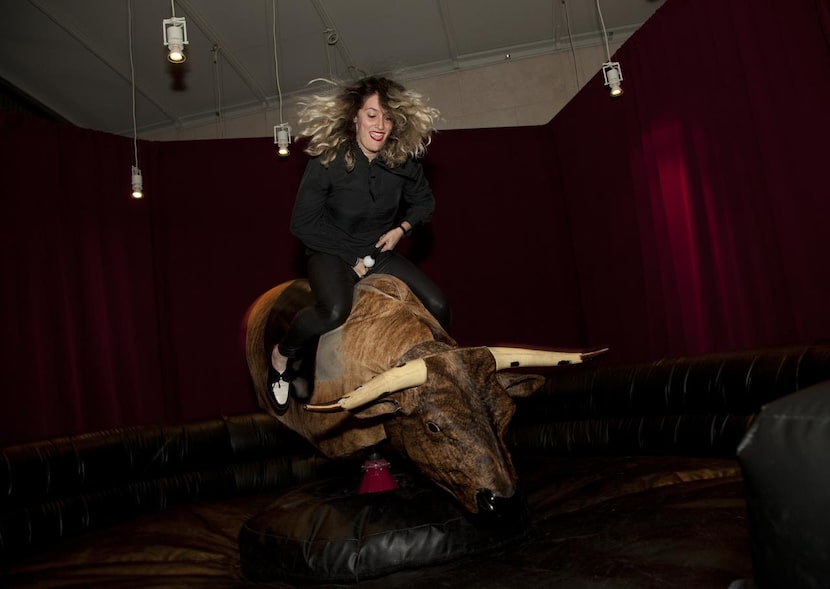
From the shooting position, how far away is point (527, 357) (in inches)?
98.0

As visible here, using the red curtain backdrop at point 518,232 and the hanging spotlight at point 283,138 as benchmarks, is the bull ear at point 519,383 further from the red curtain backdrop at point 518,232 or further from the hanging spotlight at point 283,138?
the hanging spotlight at point 283,138

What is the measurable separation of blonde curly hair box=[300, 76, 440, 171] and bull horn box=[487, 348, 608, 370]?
3.83ft

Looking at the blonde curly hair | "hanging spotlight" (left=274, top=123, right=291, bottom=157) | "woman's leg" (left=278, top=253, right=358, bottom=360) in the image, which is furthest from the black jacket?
"hanging spotlight" (left=274, top=123, right=291, bottom=157)

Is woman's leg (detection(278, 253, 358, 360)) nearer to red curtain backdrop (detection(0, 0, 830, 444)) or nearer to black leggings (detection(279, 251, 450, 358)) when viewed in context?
black leggings (detection(279, 251, 450, 358))

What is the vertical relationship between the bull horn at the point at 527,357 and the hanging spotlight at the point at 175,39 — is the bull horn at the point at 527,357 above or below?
below

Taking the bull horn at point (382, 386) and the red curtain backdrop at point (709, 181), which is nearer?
the bull horn at point (382, 386)

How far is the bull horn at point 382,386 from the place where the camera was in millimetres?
2205

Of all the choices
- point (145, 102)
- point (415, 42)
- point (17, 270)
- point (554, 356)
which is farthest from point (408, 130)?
point (145, 102)

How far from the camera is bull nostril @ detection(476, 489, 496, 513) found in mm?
2006

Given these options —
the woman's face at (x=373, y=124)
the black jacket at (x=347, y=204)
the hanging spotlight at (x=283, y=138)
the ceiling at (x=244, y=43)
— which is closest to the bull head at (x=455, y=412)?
the black jacket at (x=347, y=204)

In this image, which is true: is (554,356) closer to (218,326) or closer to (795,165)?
(795,165)

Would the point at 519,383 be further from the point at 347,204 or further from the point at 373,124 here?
the point at 373,124

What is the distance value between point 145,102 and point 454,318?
174 inches

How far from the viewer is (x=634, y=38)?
4734mm
